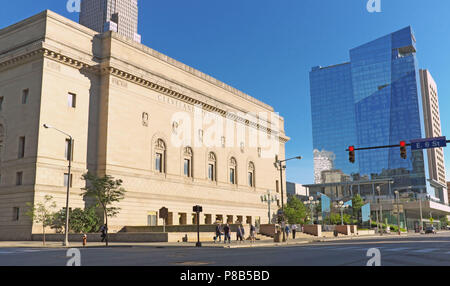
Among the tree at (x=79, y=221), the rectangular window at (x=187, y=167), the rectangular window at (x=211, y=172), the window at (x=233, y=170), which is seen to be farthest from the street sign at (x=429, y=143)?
the window at (x=233, y=170)

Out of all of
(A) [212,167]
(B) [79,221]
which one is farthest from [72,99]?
(A) [212,167]

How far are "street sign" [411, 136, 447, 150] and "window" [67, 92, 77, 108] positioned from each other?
3651 centimetres

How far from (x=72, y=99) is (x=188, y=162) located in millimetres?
19897

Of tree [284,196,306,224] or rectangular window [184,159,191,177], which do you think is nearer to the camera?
rectangular window [184,159,191,177]

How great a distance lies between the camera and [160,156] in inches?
2283

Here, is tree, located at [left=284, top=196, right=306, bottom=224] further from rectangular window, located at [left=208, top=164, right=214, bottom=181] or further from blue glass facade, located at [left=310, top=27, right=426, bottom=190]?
blue glass facade, located at [left=310, top=27, right=426, bottom=190]

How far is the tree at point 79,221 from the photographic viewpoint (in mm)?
43197

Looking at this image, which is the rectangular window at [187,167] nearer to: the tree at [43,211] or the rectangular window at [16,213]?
the tree at [43,211]

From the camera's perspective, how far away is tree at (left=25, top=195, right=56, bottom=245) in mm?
38219

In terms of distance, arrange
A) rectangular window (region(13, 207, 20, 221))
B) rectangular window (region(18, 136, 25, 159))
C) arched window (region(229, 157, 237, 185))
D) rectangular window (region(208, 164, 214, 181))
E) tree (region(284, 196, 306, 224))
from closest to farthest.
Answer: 1. rectangular window (region(13, 207, 20, 221))
2. rectangular window (region(18, 136, 25, 159))
3. rectangular window (region(208, 164, 214, 181))
4. arched window (region(229, 157, 237, 185))
5. tree (region(284, 196, 306, 224))

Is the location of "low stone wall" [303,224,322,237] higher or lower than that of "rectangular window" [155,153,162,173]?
lower

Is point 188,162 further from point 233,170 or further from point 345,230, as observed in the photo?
point 345,230

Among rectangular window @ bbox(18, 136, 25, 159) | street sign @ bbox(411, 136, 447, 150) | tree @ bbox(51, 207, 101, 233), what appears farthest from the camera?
rectangular window @ bbox(18, 136, 25, 159)

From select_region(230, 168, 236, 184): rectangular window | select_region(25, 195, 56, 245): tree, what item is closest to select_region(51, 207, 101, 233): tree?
select_region(25, 195, 56, 245): tree
